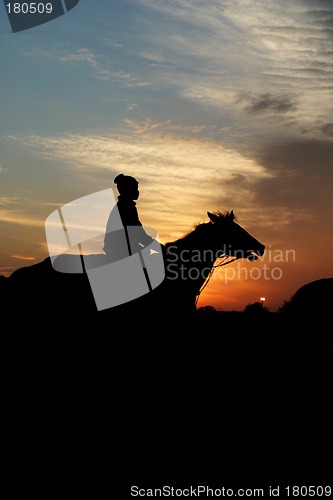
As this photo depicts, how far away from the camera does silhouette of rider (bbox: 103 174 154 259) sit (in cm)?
916

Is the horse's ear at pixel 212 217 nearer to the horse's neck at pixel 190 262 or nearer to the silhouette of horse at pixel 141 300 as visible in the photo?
the silhouette of horse at pixel 141 300

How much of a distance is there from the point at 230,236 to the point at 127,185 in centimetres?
201

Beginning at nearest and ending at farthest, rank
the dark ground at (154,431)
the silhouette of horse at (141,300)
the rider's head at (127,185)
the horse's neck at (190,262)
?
the dark ground at (154,431) → the silhouette of horse at (141,300) → the rider's head at (127,185) → the horse's neck at (190,262)

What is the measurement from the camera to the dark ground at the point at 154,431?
18.2 feet

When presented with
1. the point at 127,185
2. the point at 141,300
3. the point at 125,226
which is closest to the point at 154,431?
the point at 141,300

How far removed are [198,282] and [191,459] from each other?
4.01m

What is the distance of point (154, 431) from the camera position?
7215 millimetres

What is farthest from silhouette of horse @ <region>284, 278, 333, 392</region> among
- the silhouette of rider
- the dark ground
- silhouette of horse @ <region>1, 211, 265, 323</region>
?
the silhouette of rider

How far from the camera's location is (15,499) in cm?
488

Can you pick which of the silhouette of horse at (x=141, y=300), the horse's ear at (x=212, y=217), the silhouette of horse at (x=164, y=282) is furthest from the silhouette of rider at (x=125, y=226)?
the horse's ear at (x=212, y=217)

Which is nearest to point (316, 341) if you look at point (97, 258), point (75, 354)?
point (97, 258)

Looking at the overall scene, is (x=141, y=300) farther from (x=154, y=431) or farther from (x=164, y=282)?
(x=154, y=431)

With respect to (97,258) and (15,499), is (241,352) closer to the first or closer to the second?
(97,258)

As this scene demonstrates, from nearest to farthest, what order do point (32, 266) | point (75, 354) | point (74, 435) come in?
point (74, 435) < point (32, 266) < point (75, 354)
